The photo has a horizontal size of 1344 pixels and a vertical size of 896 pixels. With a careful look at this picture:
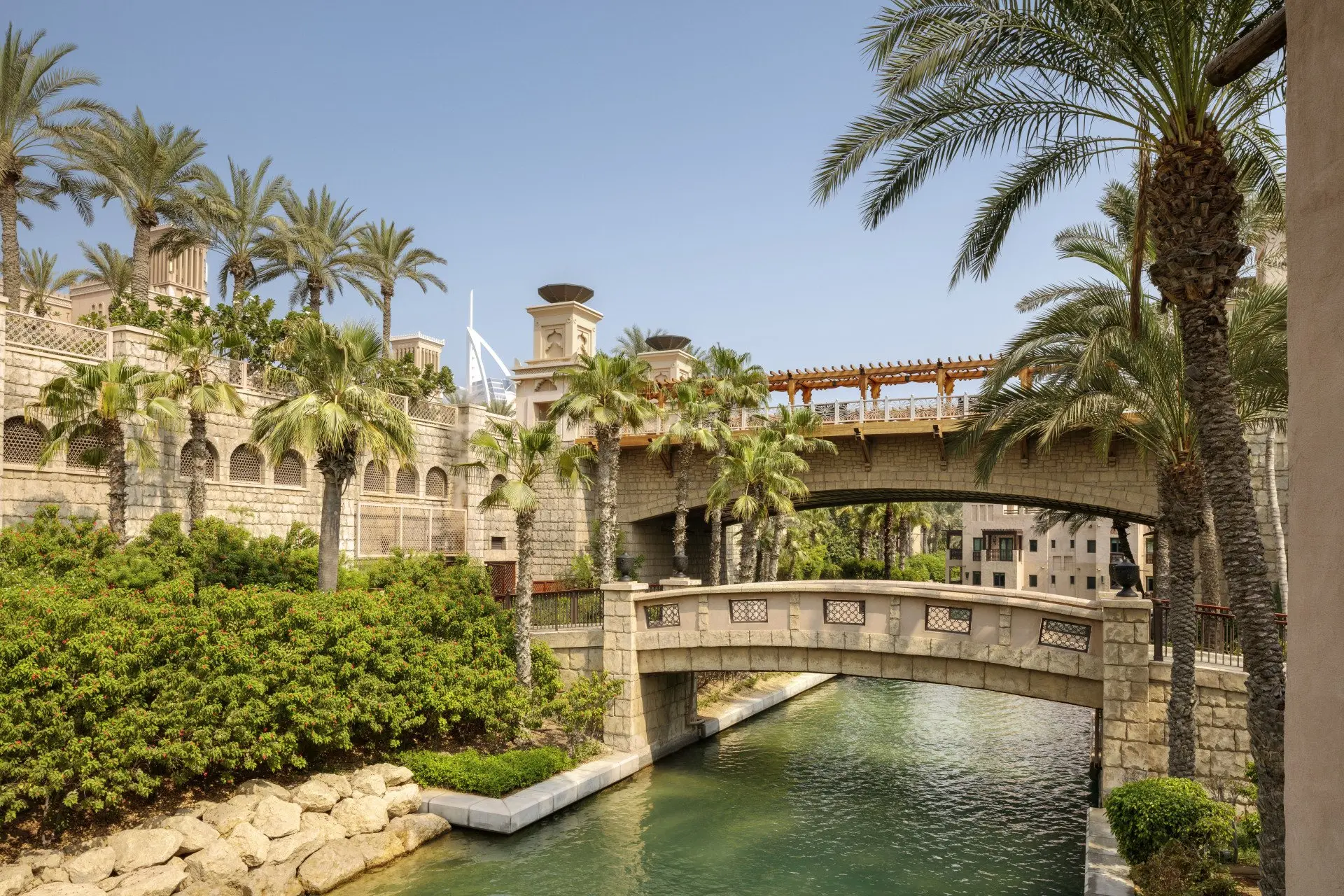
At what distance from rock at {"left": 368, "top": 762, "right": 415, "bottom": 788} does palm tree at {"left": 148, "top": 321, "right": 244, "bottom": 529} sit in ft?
27.2

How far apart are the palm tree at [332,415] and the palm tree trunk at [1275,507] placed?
64.5ft

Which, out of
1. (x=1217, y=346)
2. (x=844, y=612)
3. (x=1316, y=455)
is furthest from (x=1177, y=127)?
(x=844, y=612)

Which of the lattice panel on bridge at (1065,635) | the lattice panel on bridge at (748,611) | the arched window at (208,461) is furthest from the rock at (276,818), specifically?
the lattice panel on bridge at (1065,635)

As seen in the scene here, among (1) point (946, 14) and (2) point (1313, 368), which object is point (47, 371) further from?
(2) point (1313, 368)

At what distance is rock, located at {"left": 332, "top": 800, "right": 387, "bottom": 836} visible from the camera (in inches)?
584

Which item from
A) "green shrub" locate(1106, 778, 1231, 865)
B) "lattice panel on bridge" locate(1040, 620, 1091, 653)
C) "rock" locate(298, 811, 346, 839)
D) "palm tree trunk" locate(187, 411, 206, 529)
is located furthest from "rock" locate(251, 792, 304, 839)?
"lattice panel on bridge" locate(1040, 620, 1091, 653)

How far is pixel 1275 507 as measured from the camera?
67.5 feet

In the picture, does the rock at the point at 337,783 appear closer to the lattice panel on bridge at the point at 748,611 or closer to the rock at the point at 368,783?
the rock at the point at 368,783

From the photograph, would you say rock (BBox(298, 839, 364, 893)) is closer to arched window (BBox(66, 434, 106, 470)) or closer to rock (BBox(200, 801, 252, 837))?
rock (BBox(200, 801, 252, 837))

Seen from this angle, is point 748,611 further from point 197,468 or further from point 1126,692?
point 197,468

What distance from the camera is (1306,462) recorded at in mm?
3799

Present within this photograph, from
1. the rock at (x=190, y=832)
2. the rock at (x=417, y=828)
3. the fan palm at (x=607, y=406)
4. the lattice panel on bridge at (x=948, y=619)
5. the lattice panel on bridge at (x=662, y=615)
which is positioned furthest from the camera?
the fan palm at (x=607, y=406)

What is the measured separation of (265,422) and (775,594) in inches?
438

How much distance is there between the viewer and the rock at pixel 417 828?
1495 centimetres
